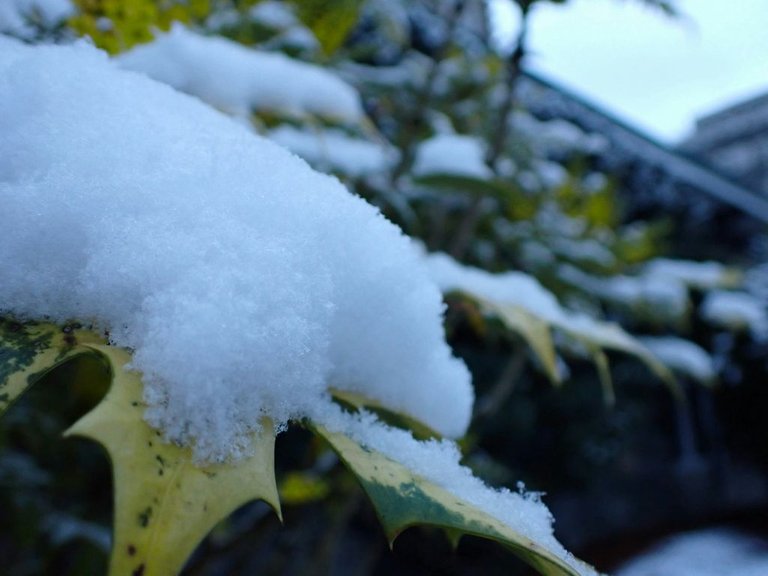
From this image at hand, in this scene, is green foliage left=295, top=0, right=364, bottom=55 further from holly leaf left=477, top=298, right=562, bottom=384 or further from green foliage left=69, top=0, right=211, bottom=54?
holly leaf left=477, top=298, right=562, bottom=384

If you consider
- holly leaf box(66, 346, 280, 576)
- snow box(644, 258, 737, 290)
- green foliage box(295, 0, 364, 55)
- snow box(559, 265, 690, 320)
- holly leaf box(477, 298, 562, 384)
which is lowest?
snow box(644, 258, 737, 290)

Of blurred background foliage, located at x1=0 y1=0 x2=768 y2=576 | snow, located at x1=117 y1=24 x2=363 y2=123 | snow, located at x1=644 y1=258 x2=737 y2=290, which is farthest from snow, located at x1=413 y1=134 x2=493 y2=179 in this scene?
snow, located at x1=644 y1=258 x2=737 y2=290

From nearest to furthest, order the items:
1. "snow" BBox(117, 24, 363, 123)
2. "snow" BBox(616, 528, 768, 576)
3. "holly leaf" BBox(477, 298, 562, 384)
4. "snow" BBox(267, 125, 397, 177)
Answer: "holly leaf" BBox(477, 298, 562, 384), "snow" BBox(117, 24, 363, 123), "snow" BBox(267, 125, 397, 177), "snow" BBox(616, 528, 768, 576)

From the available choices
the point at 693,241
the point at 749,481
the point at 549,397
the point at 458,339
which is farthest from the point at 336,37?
the point at 749,481

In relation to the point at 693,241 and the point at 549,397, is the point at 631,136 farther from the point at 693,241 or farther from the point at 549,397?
the point at 549,397

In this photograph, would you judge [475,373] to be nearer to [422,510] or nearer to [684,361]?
[684,361]

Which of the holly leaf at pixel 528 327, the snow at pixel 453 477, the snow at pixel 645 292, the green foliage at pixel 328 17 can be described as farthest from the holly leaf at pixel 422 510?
the snow at pixel 645 292

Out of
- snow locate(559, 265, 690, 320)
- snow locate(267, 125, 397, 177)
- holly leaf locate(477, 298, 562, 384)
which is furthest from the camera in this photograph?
snow locate(559, 265, 690, 320)
